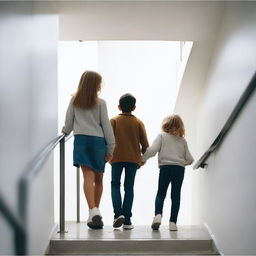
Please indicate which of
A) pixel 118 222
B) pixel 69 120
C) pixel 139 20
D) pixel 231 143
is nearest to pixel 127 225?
pixel 118 222

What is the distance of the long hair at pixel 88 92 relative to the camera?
Answer: 452cm

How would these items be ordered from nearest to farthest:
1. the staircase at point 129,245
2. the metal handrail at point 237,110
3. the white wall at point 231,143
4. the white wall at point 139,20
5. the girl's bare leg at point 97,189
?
the metal handrail at point 237,110, the white wall at point 231,143, the staircase at point 129,245, the girl's bare leg at point 97,189, the white wall at point 139,20

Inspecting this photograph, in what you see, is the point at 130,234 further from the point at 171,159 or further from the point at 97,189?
the point at 171,159

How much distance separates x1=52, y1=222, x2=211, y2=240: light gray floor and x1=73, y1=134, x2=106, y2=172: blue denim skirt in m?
0.52

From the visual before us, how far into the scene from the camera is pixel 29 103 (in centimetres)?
358

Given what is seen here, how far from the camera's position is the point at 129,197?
4.88 metres

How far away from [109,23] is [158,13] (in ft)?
1.67

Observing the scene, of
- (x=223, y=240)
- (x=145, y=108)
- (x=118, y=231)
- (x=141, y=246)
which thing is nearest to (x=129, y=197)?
(x=118, y=231)

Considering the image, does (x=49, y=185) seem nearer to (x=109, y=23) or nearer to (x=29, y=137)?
(x=29, y=137)

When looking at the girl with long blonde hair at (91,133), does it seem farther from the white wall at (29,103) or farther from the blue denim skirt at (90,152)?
the white wall at (29,103)

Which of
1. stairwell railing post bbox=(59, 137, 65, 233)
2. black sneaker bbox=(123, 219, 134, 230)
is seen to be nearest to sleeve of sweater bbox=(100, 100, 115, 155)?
stairwell railing post bbox=(59, 137, 65, 233)

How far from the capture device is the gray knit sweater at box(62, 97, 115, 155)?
452 cm

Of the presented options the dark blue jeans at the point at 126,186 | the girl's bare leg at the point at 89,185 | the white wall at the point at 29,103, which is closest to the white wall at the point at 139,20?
the white wall at the point at 29,103

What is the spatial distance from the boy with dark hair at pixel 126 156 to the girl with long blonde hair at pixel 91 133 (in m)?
0.30
